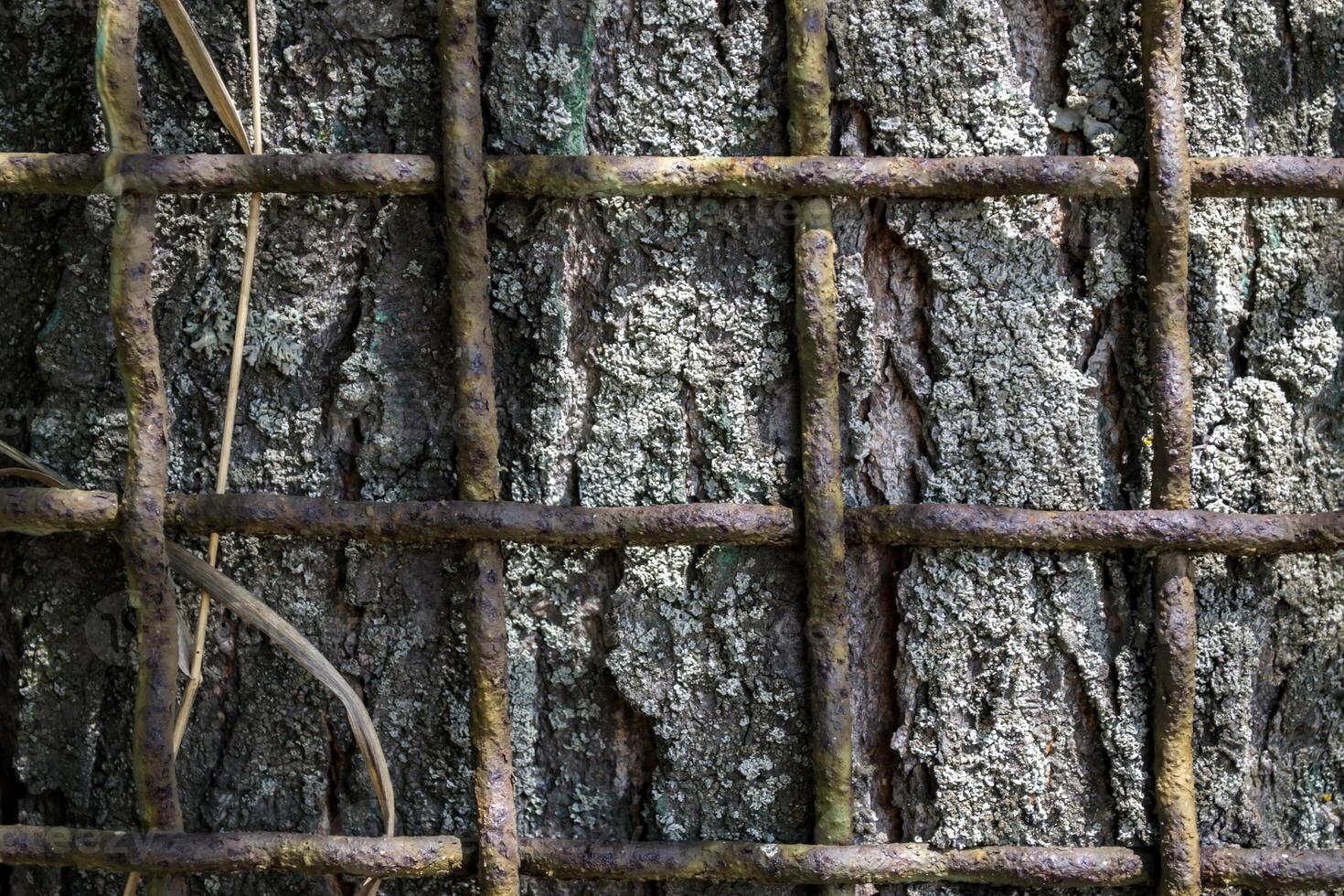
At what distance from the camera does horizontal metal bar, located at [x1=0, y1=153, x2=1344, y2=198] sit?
85cm

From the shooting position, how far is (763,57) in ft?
2.91

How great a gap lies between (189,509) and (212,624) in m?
0.12

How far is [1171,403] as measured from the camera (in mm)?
864

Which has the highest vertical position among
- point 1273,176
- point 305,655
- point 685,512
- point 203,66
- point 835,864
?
point 203,66

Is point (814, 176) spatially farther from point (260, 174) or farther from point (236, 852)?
point (236, 852)

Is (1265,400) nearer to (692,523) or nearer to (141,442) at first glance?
(692,523)

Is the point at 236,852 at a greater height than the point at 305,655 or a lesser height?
lesser

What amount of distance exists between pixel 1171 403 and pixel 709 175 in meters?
0.43

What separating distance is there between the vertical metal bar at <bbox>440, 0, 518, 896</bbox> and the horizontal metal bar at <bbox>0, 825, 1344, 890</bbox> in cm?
5

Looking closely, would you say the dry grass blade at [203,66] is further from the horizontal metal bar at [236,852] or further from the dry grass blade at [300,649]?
the horizontal metal bar at [236,852]

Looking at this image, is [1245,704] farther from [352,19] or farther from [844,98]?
[352,19]

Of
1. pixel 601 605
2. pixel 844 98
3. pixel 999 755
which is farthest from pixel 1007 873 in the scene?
pixel 844 98

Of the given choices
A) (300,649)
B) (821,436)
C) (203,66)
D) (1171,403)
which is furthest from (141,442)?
(1171,403)

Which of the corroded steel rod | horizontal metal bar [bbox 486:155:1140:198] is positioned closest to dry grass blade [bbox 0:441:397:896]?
the corroded steel rod
